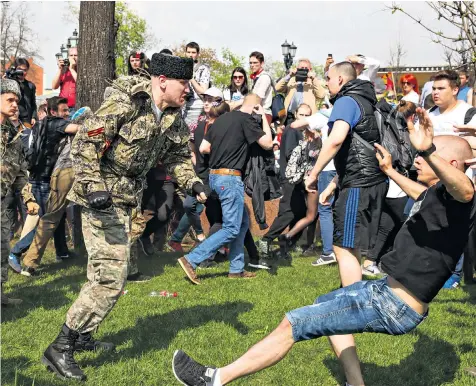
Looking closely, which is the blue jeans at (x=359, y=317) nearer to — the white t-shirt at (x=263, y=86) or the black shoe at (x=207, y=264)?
the black shoe at (x=207, y=264)

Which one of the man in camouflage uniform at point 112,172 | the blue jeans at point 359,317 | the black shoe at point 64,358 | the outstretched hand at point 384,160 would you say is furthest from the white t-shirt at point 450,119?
the black shoe at point 64,358

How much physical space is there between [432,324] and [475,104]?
3.02 meters

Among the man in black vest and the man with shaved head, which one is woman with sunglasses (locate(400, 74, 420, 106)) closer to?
the man in black vest

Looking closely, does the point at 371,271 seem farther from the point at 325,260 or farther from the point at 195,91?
the point at 195,91

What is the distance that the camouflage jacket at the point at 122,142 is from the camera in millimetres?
4879

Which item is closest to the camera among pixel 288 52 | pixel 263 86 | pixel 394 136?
pixel 394 136

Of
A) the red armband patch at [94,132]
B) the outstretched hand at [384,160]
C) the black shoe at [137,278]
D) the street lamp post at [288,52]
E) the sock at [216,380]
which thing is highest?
the street lamp post at [288,52]

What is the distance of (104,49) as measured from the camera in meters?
10.2

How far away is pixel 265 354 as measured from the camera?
4.00 m

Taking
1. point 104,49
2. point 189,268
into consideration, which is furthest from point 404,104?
point 104,49

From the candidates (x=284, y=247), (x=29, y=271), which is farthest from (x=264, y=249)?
(x=29, y=271)

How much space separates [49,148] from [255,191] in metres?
2.97

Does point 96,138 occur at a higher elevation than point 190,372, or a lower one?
higher

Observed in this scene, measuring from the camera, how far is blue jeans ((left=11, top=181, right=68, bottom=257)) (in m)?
8.96
